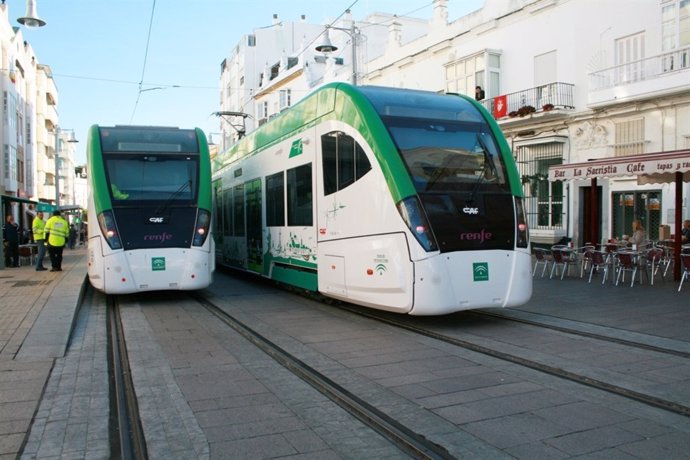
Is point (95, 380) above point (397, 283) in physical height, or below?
below

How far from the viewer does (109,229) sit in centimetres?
1062

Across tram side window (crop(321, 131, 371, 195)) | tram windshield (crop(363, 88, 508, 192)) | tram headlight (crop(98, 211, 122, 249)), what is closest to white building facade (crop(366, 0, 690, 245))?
tram windshield (crop(363, 88, 508, 192))

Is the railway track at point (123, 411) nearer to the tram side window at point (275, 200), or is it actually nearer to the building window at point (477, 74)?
the tram side window at point (275, 200)

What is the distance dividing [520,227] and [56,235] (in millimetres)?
13275

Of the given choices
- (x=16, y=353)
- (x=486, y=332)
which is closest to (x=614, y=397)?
(x=486, y=332)

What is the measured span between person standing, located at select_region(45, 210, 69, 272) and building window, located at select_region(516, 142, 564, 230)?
15.8 m

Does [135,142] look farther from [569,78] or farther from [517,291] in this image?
[569,78]

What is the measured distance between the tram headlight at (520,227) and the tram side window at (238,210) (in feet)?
26.7

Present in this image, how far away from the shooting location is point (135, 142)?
11414 millimetres

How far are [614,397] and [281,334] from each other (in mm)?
4354

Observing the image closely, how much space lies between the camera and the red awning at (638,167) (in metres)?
12.0

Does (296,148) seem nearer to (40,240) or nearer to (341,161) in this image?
(341,161)

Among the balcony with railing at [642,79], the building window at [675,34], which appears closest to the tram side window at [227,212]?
the balcony with railing at [642,79]

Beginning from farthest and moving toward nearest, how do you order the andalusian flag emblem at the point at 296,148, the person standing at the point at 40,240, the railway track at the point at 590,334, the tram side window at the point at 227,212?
the person standing at the point at 40,240
the tram side window at the point at 227,212
the andalusian flag emblem at the point at 296,148
the railway track at the point at 590,334
